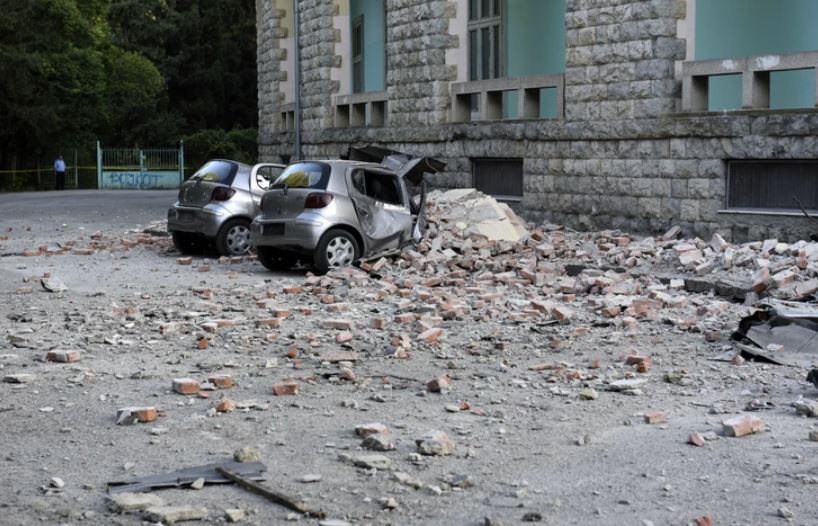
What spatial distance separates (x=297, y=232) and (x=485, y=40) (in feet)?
36.8

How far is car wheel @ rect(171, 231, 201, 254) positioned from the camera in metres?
18.9

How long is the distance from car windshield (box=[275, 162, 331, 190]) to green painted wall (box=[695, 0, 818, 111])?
7568 mm

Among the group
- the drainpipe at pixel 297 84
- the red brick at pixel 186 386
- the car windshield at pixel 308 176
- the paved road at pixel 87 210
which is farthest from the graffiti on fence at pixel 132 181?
the red brick at pixel 186 386

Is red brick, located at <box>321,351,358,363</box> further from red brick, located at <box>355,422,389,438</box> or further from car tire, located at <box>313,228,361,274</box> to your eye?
car tire, located at <box>313,228,361,274</box>

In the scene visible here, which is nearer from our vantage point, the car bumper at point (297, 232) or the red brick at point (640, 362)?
the red brick at point (640, 362)

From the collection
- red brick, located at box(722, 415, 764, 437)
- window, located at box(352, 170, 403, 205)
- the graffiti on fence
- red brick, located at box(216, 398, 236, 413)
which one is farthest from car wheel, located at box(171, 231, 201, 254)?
the graffiti on fence

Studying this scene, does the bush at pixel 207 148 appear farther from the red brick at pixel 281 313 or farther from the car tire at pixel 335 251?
the red brick at pixel 281 313

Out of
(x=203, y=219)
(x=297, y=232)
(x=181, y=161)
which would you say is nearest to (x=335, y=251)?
(x=297, y=232)

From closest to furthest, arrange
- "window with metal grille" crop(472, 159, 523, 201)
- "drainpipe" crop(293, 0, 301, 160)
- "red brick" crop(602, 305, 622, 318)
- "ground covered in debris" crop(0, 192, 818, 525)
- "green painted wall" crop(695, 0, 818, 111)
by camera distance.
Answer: "ground covered in debris" crop(0, 192, 818, 525)
"red brick" crop(602, 305, 622, 318)
"green painted wall" crop(695, 0, 818, 111)
"window with metal grille" crop(472, 159, 523, 201)
"drainpipe" crop(293, 0, 301, 160)

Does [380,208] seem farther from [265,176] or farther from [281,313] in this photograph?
[281,313]

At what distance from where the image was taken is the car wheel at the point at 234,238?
17938mm

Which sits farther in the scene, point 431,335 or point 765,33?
point 765,33

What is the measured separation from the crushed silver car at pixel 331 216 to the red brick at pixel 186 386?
23.6 feet

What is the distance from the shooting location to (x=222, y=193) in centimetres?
1805
